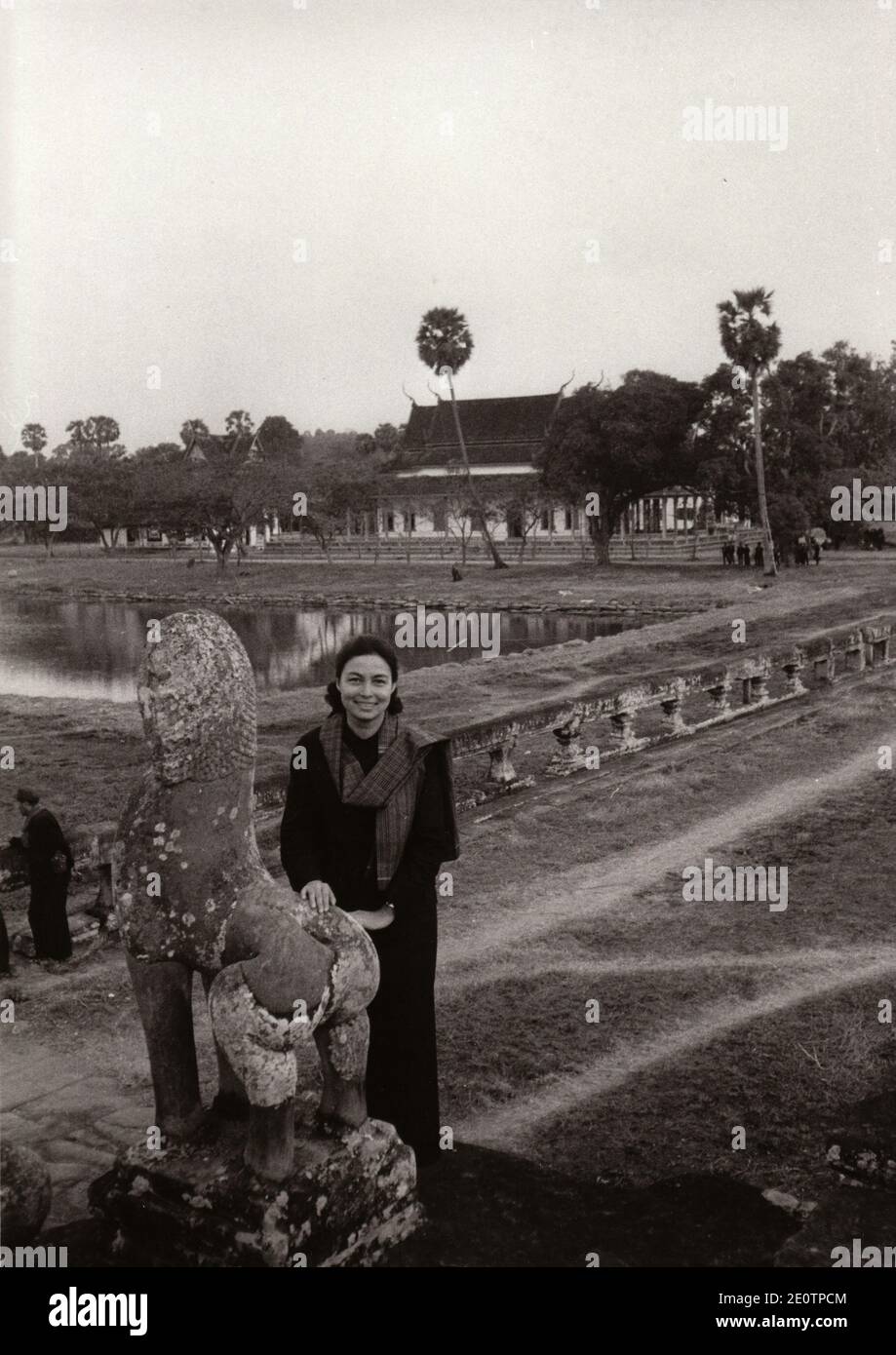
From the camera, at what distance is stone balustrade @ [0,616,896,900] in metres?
7.36

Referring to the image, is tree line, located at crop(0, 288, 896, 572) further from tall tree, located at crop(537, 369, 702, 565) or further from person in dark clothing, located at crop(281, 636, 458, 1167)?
person in dark clothing, located at crop(281, 636, 458, 1167)

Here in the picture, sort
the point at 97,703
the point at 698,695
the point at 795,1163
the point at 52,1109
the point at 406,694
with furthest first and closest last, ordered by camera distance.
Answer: the point at 97,703 < the point at 406,694 < the point at 698,695 < the point at 52,1109 < the point at 795,1163

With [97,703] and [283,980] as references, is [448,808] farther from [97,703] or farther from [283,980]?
[97,703]

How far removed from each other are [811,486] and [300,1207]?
41.7m

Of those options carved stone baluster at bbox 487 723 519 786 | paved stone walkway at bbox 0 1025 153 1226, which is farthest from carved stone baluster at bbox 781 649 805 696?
paved stone walkway at bbox 0 1025 153 1226

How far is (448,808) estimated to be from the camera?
4133mm

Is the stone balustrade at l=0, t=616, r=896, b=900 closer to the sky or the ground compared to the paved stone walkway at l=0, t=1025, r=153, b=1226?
closer to the sky

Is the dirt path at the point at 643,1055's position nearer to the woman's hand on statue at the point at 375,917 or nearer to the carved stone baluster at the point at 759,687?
the woman's hand on statue at the point at 375,917

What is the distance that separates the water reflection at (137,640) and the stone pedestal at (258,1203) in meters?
20.0

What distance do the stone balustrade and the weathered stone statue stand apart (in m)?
3.40

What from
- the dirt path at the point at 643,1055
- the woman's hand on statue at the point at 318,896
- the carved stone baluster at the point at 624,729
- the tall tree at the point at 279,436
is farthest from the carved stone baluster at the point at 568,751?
the tall tree at the point at 279,436

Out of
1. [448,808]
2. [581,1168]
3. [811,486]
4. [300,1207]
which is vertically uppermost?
[811,486]

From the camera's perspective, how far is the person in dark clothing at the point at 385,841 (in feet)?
13.3
